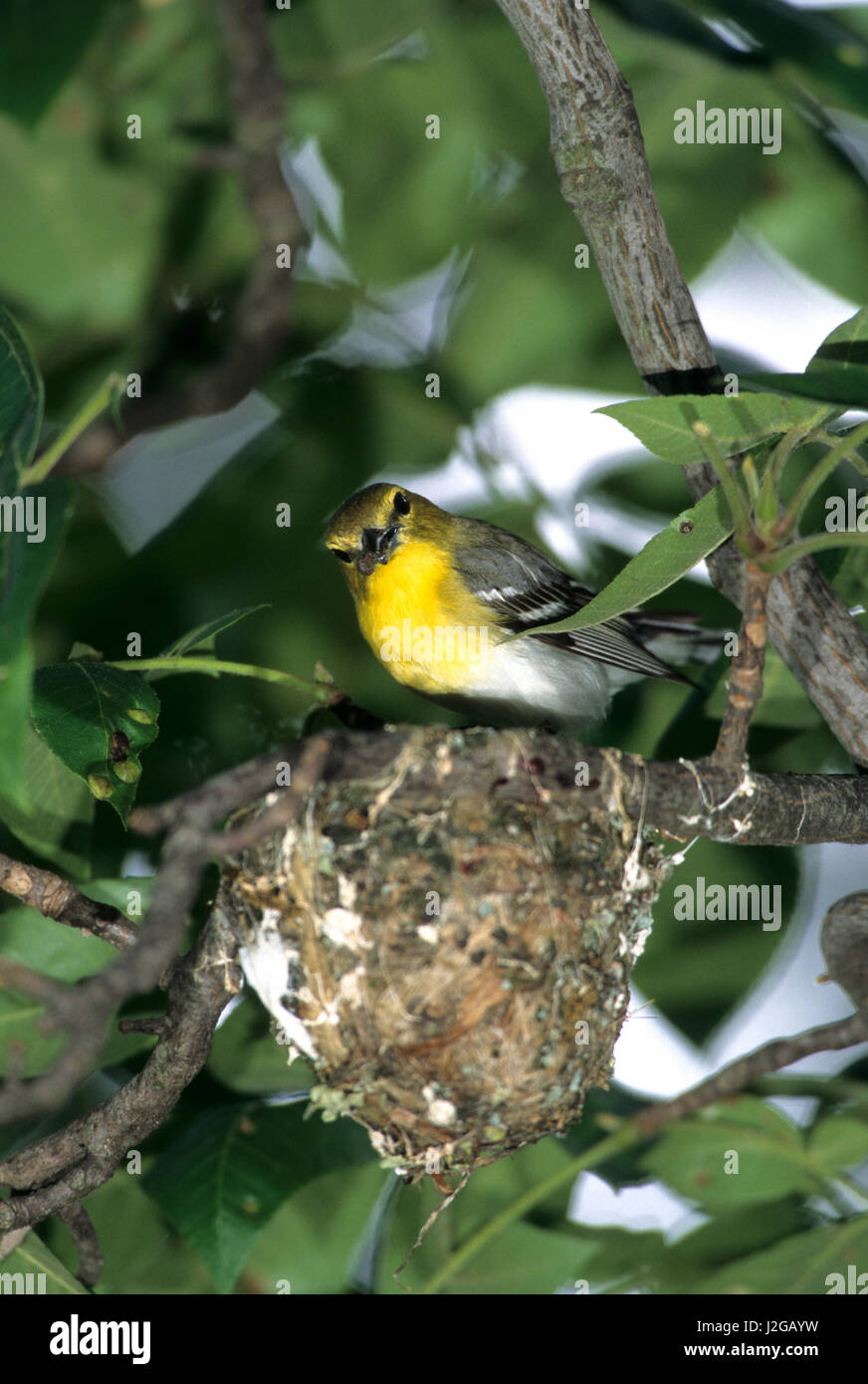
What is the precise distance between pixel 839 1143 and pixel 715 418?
4.72 ft

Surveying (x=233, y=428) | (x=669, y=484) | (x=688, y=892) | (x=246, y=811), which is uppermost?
(x=233, y=428)

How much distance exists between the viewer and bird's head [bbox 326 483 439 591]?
2529mm

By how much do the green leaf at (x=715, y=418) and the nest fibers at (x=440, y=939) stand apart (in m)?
0.60

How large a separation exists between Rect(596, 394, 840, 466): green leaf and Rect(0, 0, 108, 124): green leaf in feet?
3.10

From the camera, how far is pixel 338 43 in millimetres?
2609

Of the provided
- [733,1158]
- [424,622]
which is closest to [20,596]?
[424,622]

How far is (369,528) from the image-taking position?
2.53 m

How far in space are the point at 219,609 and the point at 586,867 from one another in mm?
1231

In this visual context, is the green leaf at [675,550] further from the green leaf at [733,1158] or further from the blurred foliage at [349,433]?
the green leaf at [733,1158]

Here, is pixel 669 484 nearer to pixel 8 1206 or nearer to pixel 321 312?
pixel 321 312

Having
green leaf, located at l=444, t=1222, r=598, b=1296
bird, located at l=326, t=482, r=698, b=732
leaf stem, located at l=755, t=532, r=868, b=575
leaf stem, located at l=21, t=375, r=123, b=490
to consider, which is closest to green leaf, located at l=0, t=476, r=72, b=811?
leaf stem, located at l=21, t=375, r=123, b=490

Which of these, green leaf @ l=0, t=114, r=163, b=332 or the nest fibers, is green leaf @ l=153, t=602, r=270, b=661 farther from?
green leaf @ l=0, t=114, r=163, b=332

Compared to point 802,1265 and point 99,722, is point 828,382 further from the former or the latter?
point 802,1265

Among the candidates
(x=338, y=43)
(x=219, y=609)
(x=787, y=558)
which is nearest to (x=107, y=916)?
(x=219, y=609)
